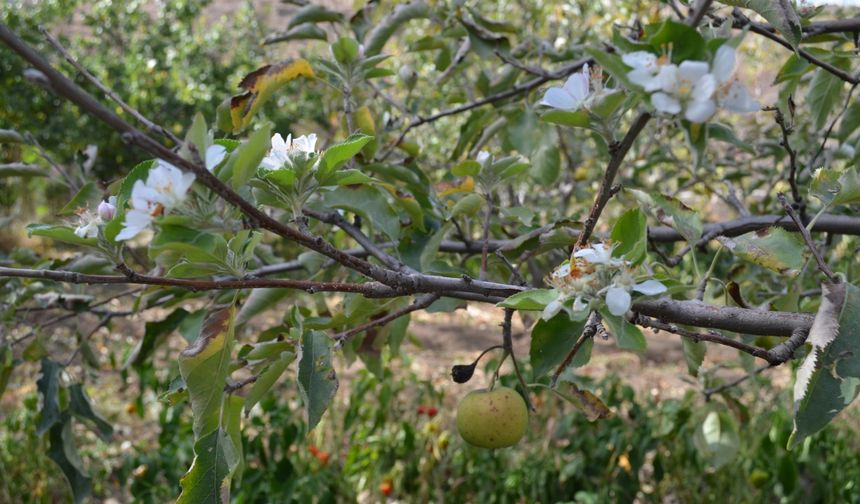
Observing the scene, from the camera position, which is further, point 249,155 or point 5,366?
point 5,366

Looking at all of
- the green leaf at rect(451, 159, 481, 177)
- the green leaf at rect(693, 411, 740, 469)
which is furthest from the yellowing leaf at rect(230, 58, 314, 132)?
the green leaf at rect(693, 411, 740, 469)

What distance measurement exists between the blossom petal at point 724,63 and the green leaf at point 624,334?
207 mm

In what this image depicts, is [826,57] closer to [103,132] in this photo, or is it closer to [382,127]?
[382,127]

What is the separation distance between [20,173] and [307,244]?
0.83 meters

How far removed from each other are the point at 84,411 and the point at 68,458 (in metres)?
0.09

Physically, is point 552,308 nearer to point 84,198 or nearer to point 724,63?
point 724,63

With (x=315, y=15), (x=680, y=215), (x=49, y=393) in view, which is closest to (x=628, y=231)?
(x=680, y=215)

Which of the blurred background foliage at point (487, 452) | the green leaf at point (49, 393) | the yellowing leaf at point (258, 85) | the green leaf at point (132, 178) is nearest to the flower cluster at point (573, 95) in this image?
the green leaf at point (132, 178)

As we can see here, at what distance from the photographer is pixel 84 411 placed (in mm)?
1300

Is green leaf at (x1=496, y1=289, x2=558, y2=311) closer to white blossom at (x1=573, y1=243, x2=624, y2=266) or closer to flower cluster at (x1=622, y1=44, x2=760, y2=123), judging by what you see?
white blossom at (x1=573, y1=243, x2=624, y2=266)

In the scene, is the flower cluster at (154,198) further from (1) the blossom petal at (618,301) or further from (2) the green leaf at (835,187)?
(2) the green leaf at (835,187)

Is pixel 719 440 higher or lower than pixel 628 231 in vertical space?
lower

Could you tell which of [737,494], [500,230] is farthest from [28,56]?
[737,494]

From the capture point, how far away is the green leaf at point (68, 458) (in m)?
1.23
